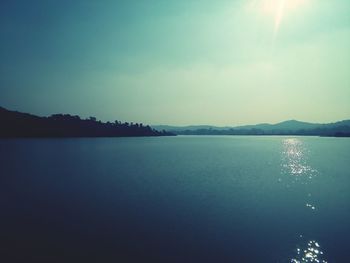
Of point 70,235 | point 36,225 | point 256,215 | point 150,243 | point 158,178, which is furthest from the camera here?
point 158,178

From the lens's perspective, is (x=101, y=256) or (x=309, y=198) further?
(x=309, y=198)

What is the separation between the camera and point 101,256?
18.5 m

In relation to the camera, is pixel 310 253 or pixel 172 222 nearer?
pixel 310 253

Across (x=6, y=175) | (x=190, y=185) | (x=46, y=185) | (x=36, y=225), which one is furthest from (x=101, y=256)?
(x=6, y=175)

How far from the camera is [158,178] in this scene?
5175 cm

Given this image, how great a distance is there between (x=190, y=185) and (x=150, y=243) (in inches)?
966

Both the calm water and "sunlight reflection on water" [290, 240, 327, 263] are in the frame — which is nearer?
"sunlight reflection on water" [290, 240, 327, 263]

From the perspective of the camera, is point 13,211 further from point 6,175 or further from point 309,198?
point 309,198

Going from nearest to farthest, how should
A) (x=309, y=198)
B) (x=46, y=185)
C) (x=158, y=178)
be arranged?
(x=309, y=198) → (x=46, y=185) → (x=158, y=178)

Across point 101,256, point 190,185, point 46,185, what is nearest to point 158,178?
point 190,185

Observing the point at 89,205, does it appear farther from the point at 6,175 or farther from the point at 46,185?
the point at 6,175

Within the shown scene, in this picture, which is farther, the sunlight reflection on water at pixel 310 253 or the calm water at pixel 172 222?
the calm water at pixel 172 222

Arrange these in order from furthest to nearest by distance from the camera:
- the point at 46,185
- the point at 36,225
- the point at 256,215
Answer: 1. the point at 46,185
2. the point at 256,215
3. the point at 36,225

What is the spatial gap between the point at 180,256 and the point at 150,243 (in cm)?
338
